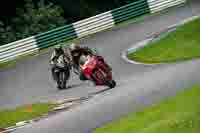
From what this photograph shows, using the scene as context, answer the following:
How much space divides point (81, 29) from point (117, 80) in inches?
487

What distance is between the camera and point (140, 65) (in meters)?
23.3

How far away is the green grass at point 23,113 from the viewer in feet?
62.1

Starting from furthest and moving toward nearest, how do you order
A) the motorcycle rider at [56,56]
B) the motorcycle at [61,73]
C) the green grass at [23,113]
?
1. the motorcycle at [61,73]
2. the motorcycle rider at [56,56]
3. the green grass at [23,113]

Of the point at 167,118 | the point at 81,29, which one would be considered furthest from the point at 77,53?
the point at 81,29

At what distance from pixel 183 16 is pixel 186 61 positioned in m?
10.9

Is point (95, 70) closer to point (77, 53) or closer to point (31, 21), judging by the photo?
point (77, 53)

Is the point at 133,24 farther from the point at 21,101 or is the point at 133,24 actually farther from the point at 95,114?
the point at 95,114

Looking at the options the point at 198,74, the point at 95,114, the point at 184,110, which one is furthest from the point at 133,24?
the point at 184,110

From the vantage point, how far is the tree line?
37.2 meters

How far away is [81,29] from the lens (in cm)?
3366

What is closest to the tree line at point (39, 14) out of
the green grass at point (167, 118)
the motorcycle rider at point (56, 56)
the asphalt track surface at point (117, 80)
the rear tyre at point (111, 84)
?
the asphalt track surface at point (117, 80)

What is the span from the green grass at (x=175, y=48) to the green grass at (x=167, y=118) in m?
8.68

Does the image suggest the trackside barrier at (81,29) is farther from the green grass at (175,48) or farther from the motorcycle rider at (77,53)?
the motorcycle rider at (77,53)

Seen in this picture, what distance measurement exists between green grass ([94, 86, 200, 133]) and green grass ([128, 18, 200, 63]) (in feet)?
28.5
